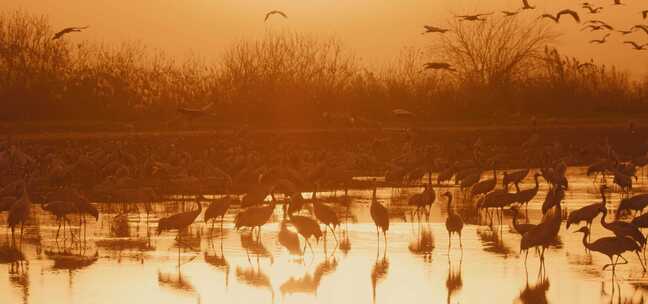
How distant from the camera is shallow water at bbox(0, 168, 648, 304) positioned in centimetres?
1067

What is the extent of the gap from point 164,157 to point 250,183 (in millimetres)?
4766

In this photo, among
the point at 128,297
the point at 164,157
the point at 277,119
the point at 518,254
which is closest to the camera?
the point at 128,297

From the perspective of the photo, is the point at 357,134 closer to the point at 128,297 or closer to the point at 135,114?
the point at 135,114

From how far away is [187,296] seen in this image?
10.7 meters

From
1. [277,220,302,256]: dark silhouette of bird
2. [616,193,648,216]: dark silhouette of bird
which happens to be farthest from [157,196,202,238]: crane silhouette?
[616,193,648,216]: dark silhouette of bird

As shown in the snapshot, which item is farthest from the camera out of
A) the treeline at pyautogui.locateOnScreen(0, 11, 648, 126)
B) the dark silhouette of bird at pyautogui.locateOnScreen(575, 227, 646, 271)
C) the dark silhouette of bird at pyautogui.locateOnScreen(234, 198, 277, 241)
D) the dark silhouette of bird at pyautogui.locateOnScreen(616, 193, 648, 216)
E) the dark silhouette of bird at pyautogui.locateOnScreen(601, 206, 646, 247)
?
the treeline at pyautogui.locateOnScreen(0, 11, 648, 126)

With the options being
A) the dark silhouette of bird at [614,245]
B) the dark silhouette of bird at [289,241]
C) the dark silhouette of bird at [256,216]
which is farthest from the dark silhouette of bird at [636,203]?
the dark silhouette of bird at [256,216]

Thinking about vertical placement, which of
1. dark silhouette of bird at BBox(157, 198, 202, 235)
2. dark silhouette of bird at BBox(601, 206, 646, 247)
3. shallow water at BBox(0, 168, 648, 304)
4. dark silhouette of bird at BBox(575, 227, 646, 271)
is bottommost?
shallow water at BBox(0, 168, 648, 304)

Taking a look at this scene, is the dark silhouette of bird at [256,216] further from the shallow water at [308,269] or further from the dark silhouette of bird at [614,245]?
the dark silhouette of bird at [614,245]

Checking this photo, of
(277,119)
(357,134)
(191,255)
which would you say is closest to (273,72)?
(277,119)

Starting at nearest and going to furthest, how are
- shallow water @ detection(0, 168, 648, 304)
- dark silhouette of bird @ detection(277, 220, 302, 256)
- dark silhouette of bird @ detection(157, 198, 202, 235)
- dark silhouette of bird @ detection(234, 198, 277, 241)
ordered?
shallow water @ detection(0, 168, 648, 304), dark silhouette of bird @ detection(277, 220, 302, 256), dark silhouette of bird @ detection(234, 198, 277, 241), dark silhouette of bird @ detection(157, 198, 202, 235)

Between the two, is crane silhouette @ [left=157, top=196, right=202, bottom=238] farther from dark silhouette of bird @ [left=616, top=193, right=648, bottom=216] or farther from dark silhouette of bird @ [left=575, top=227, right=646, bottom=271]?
dark silhouette of bird @ [left=616, top=193, right=648, bottom=216]

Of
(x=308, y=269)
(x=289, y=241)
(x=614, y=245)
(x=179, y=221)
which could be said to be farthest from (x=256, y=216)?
(x=614, y=245)

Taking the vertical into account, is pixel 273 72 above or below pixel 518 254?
above
